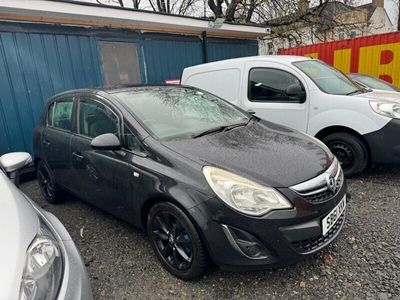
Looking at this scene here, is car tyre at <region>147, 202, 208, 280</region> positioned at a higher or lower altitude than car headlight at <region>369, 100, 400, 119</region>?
lower

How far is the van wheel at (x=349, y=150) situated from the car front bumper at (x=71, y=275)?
3427 mm

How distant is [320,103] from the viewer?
13.4ft

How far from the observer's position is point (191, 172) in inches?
84.8

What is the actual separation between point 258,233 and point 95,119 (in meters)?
1.95

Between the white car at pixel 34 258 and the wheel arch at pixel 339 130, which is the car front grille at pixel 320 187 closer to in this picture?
the white car at pixel 34 258

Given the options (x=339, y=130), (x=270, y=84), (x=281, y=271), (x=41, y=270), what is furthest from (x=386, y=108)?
(x=41, y=270)

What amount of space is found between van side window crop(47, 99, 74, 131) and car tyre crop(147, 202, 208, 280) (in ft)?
5.29

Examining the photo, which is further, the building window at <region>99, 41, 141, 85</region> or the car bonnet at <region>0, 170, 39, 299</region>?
the building window at <region>99, 41, 141, 85</region>

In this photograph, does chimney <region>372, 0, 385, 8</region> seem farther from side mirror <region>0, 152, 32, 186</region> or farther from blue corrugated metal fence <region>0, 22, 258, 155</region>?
side mirror <region>0, 152, 32, 186</region>

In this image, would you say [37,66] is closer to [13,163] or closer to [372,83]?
[13,163]

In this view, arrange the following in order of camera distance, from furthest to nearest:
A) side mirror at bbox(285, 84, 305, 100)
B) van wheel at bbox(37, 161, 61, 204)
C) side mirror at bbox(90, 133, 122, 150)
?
1. side mirror at bbox(285, 84, 305, 100)
2. van wheel at bbox(37, 161, 61, 204)
3. side mirror at bbox(90, 133, 122, 150)

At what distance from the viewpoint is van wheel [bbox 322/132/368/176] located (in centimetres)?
388

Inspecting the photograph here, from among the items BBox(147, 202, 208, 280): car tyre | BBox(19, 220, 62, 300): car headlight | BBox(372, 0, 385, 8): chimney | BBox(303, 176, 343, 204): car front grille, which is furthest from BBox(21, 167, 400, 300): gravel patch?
BBox(372, 0, 385, 8): chimney

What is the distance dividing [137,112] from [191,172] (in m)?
0.89
